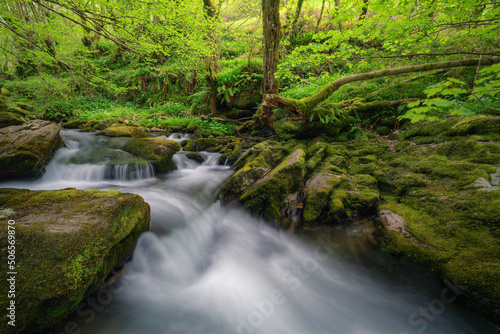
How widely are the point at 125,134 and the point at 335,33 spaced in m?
8.00

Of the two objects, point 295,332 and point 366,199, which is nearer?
point 295,332

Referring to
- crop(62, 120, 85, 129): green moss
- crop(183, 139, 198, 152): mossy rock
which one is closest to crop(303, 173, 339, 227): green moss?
crop(183, 139, 198, 152): mossy rock

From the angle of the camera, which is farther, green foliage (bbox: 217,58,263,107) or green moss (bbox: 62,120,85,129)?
green moss (bbox: 62,120,85,129)

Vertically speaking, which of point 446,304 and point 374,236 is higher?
point 374,236

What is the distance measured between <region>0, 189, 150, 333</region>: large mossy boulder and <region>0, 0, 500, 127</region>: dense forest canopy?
2058 mm

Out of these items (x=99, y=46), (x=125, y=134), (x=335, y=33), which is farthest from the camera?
(x=99, y=46)

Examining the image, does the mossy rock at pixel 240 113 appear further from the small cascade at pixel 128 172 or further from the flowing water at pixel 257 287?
the flowing water at pixel 257 287

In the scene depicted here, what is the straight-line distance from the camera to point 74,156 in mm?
5930

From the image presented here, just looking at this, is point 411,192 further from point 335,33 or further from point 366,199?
point 335,33

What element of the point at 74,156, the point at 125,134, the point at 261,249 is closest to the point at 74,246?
the point at 261,249

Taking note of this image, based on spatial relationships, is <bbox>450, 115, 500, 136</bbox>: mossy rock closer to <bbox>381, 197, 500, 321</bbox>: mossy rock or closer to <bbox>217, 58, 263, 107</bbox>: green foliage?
<bbox>381, 197, 500, 321</bbox>: mossy rock

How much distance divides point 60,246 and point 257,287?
2.36 m

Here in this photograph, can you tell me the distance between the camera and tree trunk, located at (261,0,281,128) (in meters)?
5.77

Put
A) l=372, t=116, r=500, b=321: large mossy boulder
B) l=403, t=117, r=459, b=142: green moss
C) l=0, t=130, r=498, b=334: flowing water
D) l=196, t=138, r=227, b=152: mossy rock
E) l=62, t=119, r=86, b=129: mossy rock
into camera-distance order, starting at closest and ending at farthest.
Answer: l=372, t=116, r=500, b=321: large mossy boulder → l=0, t=130, r=498, b=334: flowing water → l=403, t=117, r=459, b=142: green moss → l=196, t=138, r=227, b=152: mossy rock → l=62, t=119, r=86, b=129: mossy rock
